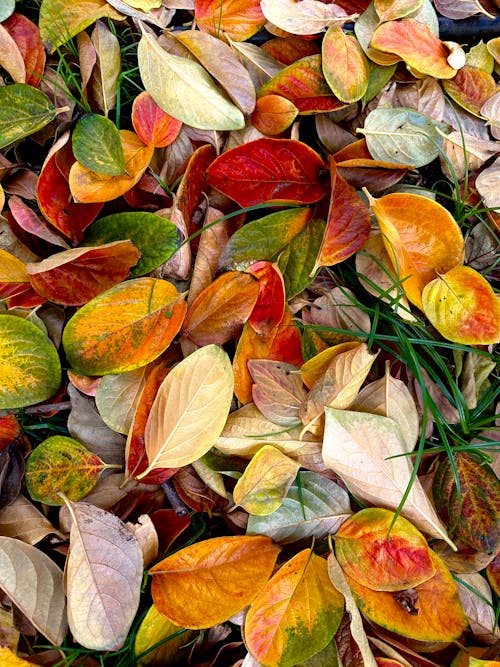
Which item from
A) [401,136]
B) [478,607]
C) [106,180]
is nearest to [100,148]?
[106,180]

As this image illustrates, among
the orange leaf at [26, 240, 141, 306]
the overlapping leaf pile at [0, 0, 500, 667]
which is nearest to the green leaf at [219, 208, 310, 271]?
the overlapping leaf pile at [0, 0, 500, 667]

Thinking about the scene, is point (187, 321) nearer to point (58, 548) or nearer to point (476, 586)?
point (58, 548)

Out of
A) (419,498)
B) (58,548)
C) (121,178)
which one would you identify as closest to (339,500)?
(419,498)

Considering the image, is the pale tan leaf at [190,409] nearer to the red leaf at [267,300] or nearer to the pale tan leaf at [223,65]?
the red leaf at [267,300]

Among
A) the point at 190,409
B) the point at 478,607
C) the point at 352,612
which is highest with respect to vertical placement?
the point at 190,409

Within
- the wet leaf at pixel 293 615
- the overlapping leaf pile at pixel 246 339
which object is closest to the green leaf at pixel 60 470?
the overlapping leaf pile at pixel 246 339

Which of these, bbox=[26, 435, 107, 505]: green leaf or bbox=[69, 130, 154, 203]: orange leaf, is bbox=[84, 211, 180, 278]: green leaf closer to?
bbox=[69, 130, 154, 203]: orange leaf

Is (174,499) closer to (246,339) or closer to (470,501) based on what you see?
(246,339)
